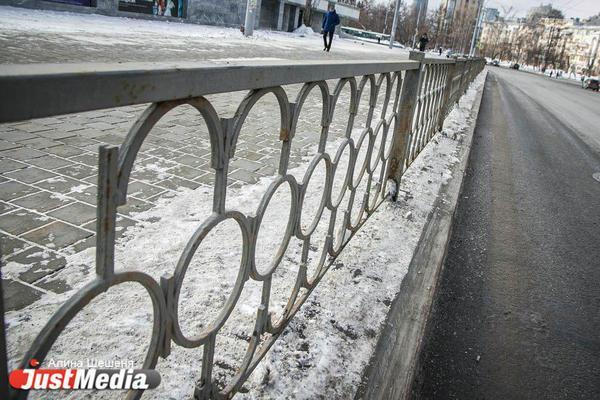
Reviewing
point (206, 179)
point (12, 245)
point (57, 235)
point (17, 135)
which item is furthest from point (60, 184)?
point (17, 135)

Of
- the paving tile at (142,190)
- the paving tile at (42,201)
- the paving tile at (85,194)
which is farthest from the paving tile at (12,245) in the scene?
the paving tile at (142,190)

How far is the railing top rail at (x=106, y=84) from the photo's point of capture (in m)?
0.58

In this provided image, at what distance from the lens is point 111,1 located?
19.9m

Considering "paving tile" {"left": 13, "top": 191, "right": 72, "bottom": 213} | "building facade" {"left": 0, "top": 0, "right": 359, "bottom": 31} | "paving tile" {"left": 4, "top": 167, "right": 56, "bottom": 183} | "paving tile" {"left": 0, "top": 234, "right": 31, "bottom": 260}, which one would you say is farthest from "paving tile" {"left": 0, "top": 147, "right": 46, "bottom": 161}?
"building facade" {"left": 0, "top": 0, "right": 359, "bottom": 31}

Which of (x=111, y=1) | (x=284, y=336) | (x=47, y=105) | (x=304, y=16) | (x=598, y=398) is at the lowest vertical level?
(x=598, y=398)

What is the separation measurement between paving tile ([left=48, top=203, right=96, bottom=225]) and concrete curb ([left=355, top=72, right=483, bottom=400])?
205 centimetres

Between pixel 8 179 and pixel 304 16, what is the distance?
4247cm

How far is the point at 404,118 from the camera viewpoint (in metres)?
3.41

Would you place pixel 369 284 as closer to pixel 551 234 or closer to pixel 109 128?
pixel 551 234

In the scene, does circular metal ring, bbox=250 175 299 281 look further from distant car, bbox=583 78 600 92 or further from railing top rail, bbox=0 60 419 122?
distant car, bbox=583 78 600 92

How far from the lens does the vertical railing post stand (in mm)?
3234

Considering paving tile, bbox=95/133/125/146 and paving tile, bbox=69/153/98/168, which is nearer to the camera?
paving tile, bbox=69/153/98/168

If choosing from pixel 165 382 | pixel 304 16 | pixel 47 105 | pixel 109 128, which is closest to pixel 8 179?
pixel 109 128

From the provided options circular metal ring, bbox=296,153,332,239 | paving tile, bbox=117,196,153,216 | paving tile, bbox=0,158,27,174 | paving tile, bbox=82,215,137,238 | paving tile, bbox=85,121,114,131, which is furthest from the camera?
paving tile, bbox=85,121,114,131
